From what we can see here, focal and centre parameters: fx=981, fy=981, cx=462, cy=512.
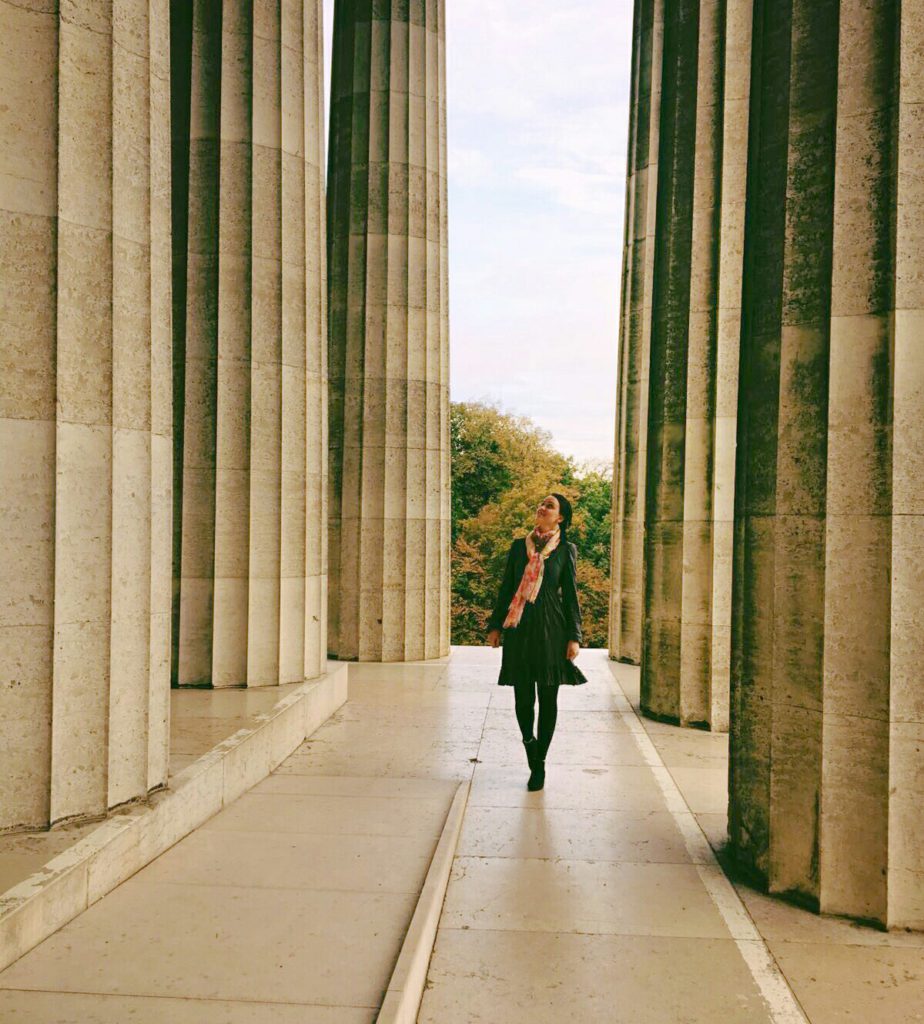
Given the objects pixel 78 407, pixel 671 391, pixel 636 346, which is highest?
pixel 636 346

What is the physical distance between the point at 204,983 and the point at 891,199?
6454 mm

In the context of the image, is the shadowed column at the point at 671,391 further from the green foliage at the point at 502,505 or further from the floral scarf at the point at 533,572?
the green foliage at the point at 502,505

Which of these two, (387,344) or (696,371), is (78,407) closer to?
(696,371)

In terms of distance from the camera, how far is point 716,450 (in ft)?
45.2

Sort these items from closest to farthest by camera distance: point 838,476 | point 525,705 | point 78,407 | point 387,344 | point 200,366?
point 838,476 → point 78,407 → point 525,705 → point 200,366 → point 387,344

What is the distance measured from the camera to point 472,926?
6500mm

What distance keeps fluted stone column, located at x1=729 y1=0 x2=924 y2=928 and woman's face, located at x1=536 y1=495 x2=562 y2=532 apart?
260 cm

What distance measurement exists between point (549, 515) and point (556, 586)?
72cm

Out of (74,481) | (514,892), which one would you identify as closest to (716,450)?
(514,892)

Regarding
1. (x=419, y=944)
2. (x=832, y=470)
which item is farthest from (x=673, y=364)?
(x=419, y=944)

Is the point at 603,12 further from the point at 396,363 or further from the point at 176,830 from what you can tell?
the point at 176,830

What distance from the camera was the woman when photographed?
31.9 feet

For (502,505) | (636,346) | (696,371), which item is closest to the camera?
(696,371)

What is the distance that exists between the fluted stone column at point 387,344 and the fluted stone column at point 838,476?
1312 cm
